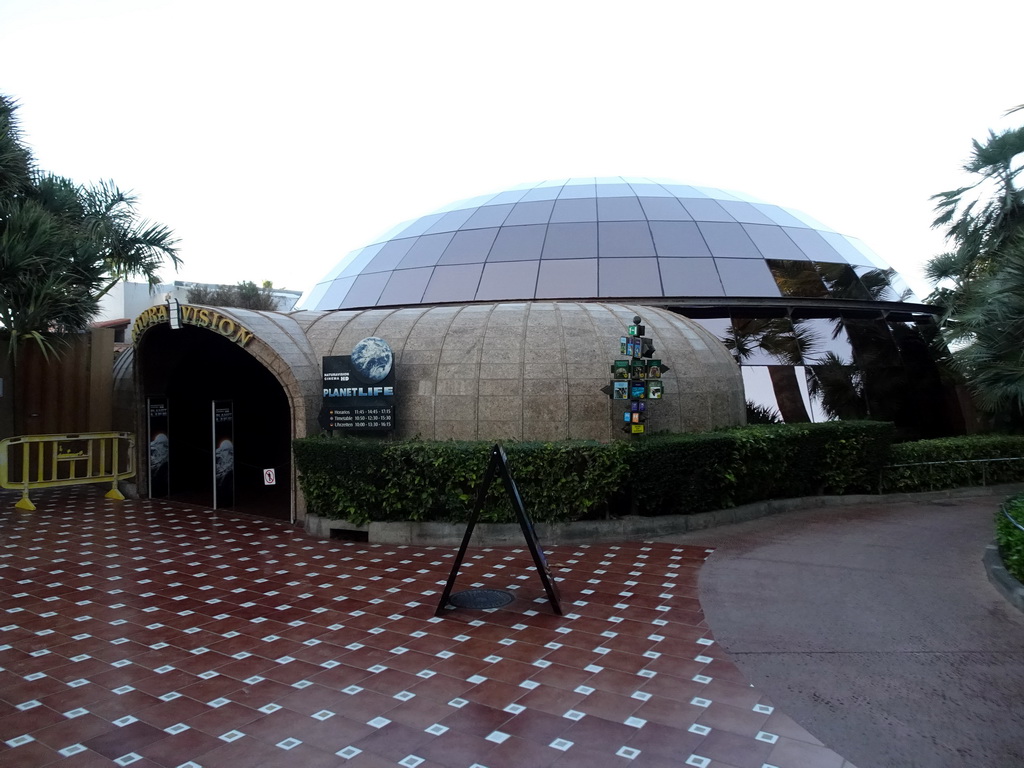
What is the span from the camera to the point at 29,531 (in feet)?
41.5

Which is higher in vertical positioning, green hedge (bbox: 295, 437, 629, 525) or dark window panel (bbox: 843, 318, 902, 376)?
dark window panel (bbox: 843, 318, 902, 376)

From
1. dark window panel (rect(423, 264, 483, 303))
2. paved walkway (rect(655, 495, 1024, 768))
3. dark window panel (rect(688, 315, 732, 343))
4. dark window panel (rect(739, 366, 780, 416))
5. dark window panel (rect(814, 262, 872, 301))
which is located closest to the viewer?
paved walkway (rect(655, 495, 1024, 768))

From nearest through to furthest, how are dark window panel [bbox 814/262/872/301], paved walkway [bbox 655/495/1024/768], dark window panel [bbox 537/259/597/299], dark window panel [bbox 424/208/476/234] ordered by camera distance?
paved walkway [bbox 655/495/1024/768]
dark window panel [bbox 537/259/597/299]
dark window panel [bbox 814/262/872/301]
dark window panel [bbox 424/208/476/234]

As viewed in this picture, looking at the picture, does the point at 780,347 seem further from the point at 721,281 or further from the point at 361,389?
the point at 361,389

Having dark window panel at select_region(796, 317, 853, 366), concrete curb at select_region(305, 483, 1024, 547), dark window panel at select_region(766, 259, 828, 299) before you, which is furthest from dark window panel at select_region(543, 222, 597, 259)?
concrete curb at select_region(305, 483, 1024, 547)

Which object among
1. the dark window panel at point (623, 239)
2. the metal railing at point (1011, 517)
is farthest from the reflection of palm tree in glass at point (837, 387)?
the metal railing at point (1011, 517)

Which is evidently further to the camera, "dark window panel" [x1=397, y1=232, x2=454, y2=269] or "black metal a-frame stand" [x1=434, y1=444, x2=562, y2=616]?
"dark window panel" [x1=397, y1=232, x2=454, y2=269]

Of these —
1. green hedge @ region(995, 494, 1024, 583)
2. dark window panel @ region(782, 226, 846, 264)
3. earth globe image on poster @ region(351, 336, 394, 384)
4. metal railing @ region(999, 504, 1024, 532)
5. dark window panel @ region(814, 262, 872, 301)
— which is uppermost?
dark window panel @ region(782, 226, 846, 264)

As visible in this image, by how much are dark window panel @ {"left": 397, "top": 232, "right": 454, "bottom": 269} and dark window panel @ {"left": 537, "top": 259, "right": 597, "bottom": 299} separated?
3.32m

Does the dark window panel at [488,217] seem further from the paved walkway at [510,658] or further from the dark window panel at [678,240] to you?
the paved walkway at [510,658]

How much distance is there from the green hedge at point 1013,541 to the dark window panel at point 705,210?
492 inches

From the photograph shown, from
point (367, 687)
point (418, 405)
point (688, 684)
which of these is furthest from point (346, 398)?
point (688, 684)

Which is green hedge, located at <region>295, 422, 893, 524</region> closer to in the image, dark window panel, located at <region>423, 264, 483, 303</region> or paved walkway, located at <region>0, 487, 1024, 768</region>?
paved walkway, located at <region>0, 487, 1024, 768</region>

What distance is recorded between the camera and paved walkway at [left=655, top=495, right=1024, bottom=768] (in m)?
5.51
